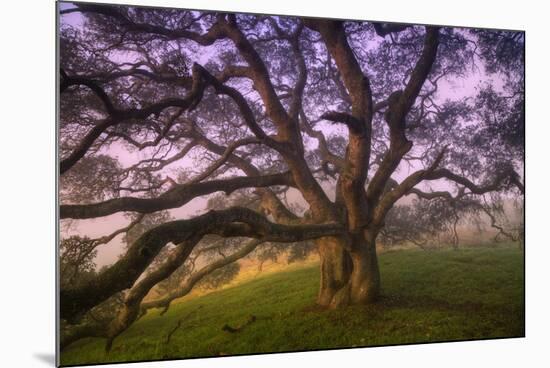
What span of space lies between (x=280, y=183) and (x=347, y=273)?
1082mm

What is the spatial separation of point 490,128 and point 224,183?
2.80 meters

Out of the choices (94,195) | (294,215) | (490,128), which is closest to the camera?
(94,195)

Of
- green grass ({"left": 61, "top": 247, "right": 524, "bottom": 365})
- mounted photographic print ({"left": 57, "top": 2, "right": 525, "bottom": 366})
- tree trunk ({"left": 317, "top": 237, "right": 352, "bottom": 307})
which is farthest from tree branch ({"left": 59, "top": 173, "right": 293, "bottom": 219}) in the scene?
green grass ({"left": 61, "top": 247, "right": 524, "bottom": 365})

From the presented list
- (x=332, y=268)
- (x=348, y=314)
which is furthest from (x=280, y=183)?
(x=348, y=314)

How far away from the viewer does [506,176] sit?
682 centimetres

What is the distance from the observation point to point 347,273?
6371mm

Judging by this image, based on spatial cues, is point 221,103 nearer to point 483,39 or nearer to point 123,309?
point 123,309

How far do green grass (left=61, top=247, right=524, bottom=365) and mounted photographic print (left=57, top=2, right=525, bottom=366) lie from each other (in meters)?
0.02

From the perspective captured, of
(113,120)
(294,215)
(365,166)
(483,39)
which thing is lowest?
(294,215)

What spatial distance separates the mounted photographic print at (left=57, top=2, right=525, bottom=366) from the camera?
18.9 ft

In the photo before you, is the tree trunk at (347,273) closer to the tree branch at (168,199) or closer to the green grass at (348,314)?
the green grass at (348,314)

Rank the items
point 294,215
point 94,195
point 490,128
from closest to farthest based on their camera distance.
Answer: point 94,195 → point 294,215 → point 490,128

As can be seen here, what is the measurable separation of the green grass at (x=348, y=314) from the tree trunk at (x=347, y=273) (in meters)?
0.08

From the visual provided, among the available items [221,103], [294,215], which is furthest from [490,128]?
[221,103]
